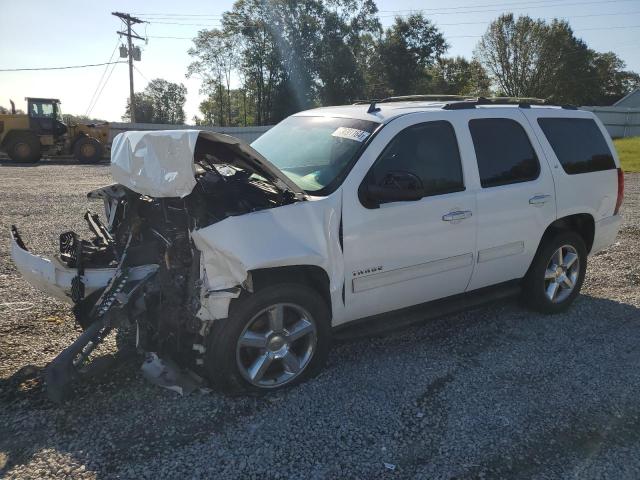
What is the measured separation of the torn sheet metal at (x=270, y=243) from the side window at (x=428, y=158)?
1.95 feet

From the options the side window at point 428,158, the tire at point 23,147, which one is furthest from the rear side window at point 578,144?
the tire at point 23,147

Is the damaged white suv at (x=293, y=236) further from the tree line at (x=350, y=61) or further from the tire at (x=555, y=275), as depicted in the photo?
the tree line at (x=350, y=61)

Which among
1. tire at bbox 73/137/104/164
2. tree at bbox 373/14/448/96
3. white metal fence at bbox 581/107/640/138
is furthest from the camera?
tree at bbox 373/14/448/96

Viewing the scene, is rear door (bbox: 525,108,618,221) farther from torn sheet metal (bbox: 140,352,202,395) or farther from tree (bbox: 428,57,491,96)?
tree (bbox: 428,57,491,96)

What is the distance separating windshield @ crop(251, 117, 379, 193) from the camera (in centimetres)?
374

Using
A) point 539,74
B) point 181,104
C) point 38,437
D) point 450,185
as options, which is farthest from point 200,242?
point 181,104

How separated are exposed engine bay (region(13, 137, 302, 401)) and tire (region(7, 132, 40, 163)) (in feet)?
69.3

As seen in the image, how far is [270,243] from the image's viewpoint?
10.6ft

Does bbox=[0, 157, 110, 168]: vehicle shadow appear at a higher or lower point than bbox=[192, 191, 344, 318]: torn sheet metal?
higher

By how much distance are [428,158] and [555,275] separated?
2032 mm

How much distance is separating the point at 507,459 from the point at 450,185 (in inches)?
80.4

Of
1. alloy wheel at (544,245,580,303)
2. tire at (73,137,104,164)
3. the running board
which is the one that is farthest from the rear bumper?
tire at (73,137,104,164)

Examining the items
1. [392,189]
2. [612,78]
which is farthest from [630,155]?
[612,78]

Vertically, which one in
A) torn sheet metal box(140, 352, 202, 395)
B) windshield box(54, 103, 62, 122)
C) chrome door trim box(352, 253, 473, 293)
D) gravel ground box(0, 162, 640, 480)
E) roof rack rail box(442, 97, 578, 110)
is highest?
windshield box(54, 103, 62, 122)
